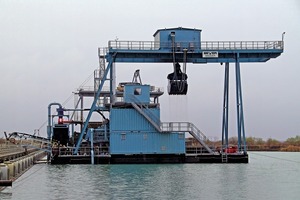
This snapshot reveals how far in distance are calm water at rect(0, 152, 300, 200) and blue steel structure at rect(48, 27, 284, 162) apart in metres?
6.94

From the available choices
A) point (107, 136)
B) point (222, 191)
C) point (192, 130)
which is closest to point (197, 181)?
point (222, 191)

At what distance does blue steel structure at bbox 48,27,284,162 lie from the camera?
149 ft

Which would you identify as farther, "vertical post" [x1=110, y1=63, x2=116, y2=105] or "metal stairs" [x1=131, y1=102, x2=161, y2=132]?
"vertical post" [x1=110, y1=63, x2=116, y2=105]

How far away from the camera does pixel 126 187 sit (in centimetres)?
2731

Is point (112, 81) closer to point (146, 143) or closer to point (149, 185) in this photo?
point (146, 143)

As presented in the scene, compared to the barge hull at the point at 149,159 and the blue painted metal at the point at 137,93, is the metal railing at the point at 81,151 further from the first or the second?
the blue painted metal at the point at 137,93

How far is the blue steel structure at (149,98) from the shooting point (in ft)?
149

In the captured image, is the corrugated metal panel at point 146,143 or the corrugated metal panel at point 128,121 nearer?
the corrugated metal panel at point 146,143

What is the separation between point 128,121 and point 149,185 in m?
17.7

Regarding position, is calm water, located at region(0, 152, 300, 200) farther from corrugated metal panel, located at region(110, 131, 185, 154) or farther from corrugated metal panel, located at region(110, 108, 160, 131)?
corrugated metal panel, located at region(110, 108, 160, 131)

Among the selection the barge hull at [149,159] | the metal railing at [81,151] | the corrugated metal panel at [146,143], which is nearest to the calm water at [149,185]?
the barge hull at [149,159]

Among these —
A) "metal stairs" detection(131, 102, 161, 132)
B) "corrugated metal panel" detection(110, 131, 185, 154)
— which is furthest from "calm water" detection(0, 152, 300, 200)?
"metal stairs" detection(131, 102, 161, 132)

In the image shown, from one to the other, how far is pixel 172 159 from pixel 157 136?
7.45 feet

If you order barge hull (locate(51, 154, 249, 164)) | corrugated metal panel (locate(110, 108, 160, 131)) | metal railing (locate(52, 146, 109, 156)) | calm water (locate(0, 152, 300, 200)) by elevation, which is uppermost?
corrugated metal panel (locate(110, 108, 160, 131))
